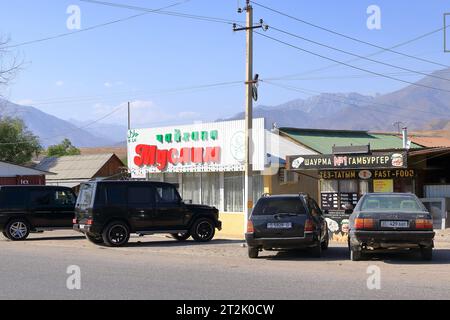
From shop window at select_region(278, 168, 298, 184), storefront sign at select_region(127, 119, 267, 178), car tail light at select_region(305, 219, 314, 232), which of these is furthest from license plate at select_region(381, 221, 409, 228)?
shop window at select_region(278, 168, 298, 184)

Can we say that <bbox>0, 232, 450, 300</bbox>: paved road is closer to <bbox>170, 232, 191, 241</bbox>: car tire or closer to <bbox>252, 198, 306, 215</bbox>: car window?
<bbox>252, 198, 306, 215</bbox>: car window

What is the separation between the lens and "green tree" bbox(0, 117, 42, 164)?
72806mm

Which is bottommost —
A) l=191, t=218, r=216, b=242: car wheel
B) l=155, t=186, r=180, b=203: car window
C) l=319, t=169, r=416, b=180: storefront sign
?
l=191, t=218, r=216, b=242: car wheel

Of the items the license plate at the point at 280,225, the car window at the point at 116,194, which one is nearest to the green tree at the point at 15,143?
the car window at the point at 116,194

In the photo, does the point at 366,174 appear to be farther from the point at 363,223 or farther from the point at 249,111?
the point at 363,223

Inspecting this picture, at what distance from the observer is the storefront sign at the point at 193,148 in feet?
87.0

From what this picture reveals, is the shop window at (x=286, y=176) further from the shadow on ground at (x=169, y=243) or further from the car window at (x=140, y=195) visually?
the car window at (x=140, y=195)

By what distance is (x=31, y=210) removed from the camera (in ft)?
72.1

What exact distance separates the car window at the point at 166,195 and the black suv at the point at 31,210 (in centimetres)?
473

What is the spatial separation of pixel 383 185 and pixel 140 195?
8.32 m

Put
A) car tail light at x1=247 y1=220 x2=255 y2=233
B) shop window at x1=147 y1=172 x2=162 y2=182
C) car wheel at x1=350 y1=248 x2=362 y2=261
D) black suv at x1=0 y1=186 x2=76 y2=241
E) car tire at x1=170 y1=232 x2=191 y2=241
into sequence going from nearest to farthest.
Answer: car wheel at x1=350 y1=248 x2=362 y2=261, car tail light at x1=247 y1=220 x2=255 y2=233, car tire at x1=170 y1=232 x2=191 y2=241, black suv at x1=0 y1=186 x2=76 y2=241, shop window at x1=147 y1=172 x2=162 y2=182

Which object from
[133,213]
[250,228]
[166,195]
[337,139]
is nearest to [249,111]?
[166,195]

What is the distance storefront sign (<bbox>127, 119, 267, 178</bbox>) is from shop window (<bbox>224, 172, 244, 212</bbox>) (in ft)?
2.05

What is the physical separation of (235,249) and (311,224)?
11.4 feet
